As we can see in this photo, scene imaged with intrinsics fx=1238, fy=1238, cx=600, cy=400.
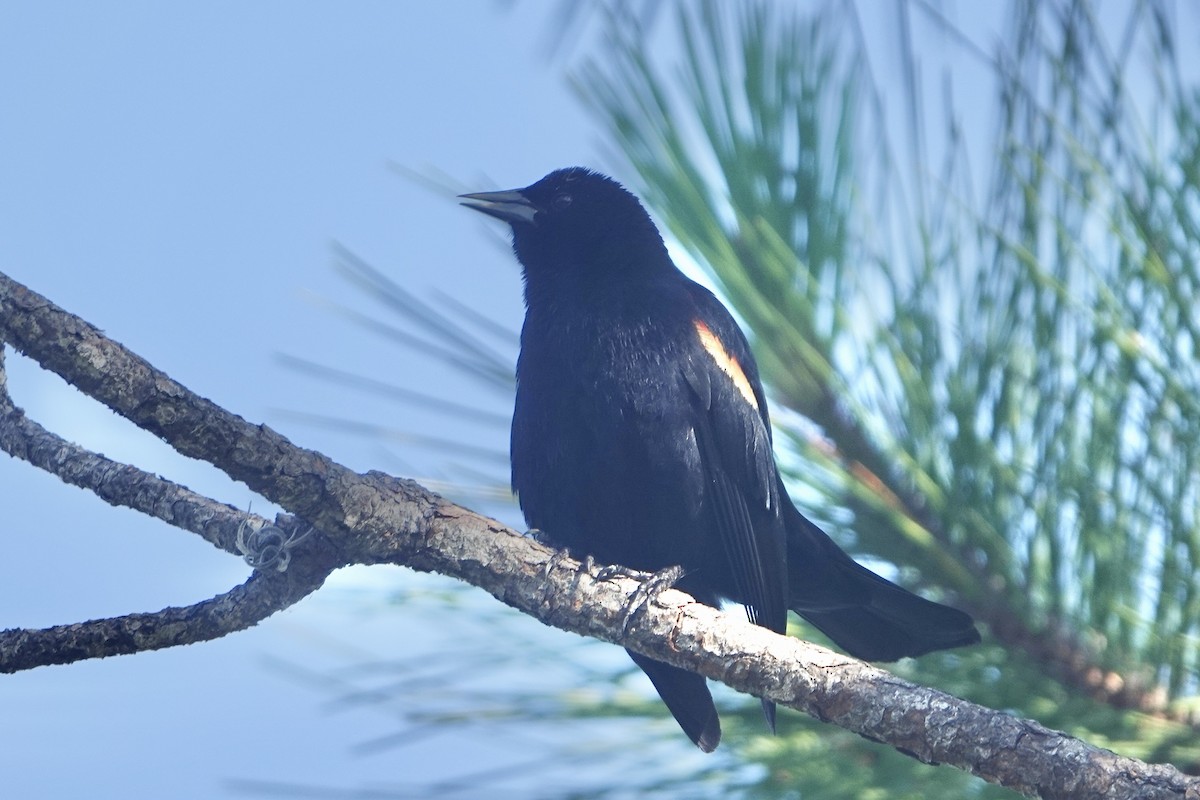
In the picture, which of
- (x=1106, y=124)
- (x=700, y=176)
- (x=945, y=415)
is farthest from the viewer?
(x=700, y=176)

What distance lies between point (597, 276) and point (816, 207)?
0.41 meters

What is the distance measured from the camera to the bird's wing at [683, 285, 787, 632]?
6.66 ft

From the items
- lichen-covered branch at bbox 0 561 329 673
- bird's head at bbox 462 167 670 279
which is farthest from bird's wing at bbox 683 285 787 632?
lichen-covered branch at bbox 0 561 329 673

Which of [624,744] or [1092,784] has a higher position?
[1092,784]

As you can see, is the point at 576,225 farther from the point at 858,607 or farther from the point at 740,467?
the point at 858,607

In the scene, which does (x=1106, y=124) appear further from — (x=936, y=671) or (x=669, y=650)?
(x=669, y=650)

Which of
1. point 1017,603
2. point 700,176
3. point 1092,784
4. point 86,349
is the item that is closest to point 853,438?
point 1017,603

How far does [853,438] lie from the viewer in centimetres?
204

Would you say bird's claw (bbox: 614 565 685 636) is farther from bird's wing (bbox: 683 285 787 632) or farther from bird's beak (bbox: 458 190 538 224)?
bird's beak (bbox: 458 190 538 224)

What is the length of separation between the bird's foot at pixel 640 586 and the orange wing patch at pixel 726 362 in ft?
1.12

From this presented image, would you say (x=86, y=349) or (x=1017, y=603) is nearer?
(x=86, y=349)

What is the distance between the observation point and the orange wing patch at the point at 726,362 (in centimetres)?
211

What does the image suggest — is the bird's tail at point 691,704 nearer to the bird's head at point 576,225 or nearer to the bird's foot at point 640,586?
the bird's foot at point 640,586

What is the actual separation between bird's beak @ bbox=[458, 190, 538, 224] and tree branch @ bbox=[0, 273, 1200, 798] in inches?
38.4
